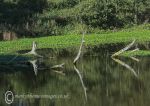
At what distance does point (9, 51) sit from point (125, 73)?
562 inches

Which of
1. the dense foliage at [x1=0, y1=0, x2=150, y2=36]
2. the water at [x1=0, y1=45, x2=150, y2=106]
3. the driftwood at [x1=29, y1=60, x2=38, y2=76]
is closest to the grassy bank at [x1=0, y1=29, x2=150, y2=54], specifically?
the water at [x1=0, y1=45, x2=150, y2=106]

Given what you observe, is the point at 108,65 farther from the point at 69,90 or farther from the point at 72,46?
the point at 72,46

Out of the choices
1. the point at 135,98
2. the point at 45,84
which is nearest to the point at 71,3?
the point at 45,84

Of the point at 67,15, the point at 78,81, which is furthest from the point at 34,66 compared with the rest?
the point at 67,15

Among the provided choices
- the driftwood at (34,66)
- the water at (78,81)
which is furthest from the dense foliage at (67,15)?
the driftwood at (34,66)

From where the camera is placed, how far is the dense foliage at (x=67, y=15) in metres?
60.5

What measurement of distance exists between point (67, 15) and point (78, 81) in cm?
3425

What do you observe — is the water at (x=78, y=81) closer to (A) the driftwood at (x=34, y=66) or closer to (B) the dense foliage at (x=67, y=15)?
(A) the driftwood at (x=34, y=66)

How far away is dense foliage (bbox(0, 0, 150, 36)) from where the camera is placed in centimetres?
6053

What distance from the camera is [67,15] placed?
63.6m

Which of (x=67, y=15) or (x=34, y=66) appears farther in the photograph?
(x=67, y=15)

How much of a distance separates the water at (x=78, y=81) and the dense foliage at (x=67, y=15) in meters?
19.1

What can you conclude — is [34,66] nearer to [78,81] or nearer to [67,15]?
[78,81]

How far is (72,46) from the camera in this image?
48.2 meters
